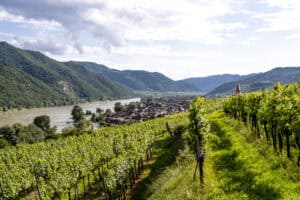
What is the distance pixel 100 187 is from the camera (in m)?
63.3

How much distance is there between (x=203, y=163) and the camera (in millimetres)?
38188

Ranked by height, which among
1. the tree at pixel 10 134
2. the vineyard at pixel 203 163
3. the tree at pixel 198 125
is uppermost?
the tree at pixel 198 125

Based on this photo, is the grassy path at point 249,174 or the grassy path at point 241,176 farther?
the grassy path at point 241,176

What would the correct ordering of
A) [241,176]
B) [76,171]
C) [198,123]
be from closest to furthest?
[241,176] → [198,123] → [76,171]

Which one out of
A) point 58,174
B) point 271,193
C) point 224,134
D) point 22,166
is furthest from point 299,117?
point 22,166

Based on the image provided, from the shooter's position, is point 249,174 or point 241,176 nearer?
point 249,174

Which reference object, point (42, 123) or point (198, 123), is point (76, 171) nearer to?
point (198, 123)

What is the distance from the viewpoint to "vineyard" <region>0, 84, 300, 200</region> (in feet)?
99.8

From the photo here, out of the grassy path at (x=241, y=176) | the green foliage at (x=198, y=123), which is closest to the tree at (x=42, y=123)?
the grassy path at (x=241, y=176)

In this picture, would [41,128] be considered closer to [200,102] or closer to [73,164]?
[73,164]

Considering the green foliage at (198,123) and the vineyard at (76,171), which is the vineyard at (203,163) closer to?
the green foliage at (198,123)

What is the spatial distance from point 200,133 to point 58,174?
31591 millimetres

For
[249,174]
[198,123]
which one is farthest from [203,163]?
[249,174]

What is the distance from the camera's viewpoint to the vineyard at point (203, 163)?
99.8ft
